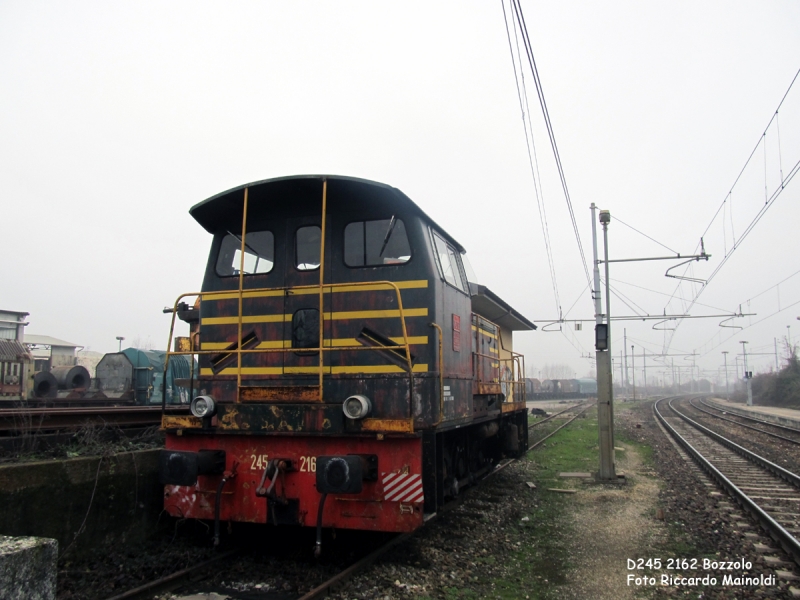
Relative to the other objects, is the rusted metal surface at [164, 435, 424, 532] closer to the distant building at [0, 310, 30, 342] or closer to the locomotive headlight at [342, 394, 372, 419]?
the locomotive headlight at [342, 394, 372, 419]

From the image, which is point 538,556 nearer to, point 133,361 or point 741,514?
point 741,514

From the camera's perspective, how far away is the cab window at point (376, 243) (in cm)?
623

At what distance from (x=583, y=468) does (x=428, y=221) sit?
299 inches

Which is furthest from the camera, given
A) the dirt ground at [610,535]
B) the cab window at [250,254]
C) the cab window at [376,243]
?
the cab window at [250,254]

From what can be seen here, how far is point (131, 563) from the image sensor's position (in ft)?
17.5

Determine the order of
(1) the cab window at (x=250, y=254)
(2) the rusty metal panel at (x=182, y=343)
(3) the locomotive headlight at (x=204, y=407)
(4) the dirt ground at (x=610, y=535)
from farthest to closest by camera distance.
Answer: (2) the rusty metal panel at (x=182, y=343)
(1) the cab window at (x=250, y=254)
(3) the locomotive headlight at (x=204, y=407)
(4) the dirt ground at (x=610, y=535)

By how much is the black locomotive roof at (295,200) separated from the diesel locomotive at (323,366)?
0.05 ft

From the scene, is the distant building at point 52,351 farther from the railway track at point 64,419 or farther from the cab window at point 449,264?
the cab window at point 449,264

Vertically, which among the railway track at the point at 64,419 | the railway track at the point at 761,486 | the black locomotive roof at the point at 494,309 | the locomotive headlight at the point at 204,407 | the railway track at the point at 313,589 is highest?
the black locomotive roof at the point at 494,309

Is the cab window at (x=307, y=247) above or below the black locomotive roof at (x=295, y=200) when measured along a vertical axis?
below

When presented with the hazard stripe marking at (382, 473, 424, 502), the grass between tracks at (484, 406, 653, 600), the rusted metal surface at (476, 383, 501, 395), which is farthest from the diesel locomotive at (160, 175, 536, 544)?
the grass between tracks at (484, 406, 653, 600)

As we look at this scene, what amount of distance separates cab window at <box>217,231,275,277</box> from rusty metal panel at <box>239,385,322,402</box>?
1.40 metres

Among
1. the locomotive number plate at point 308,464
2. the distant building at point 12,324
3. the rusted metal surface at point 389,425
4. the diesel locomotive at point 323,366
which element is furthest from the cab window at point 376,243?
the distant building at point 12,324

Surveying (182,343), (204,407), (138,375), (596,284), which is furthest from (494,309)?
(138,375)
